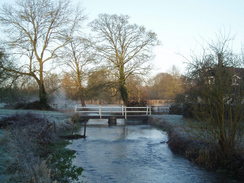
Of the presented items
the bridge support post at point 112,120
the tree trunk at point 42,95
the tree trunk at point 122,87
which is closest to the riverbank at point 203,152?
the bridge support post at point 112,120

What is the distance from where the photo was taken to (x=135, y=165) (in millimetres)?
9320

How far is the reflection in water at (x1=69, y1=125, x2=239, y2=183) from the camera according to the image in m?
7.77

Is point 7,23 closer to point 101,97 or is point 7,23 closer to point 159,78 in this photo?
point 101,97

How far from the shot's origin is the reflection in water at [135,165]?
777cm

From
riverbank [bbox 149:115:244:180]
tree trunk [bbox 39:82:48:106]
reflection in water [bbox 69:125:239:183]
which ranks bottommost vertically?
reflection in water [bbox 69:125:239:183]

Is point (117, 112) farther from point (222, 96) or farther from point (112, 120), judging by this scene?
point (222, 96)

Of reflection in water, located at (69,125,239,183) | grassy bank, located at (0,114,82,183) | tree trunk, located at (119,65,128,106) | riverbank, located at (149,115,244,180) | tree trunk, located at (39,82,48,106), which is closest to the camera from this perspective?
grassy bank, located at (0,114,82,183)

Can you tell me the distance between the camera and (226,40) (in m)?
8.27

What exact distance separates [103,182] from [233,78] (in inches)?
183

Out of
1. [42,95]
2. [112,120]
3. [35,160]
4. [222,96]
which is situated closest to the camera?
[35,160]

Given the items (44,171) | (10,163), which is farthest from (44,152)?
(44,171)

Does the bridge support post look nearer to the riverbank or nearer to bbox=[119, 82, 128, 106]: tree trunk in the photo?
bbox=[119, 82, 128, 106]: tree trunk

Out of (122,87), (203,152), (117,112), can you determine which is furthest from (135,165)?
(122,87)

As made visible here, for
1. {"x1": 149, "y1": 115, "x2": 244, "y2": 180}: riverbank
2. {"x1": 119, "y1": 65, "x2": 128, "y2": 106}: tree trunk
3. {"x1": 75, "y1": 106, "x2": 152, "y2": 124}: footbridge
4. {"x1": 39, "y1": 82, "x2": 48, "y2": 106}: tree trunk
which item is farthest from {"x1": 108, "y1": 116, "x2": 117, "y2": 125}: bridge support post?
{"x1": 149, "y1": 115, "x2": 244, "y2": 180}: riverbank
